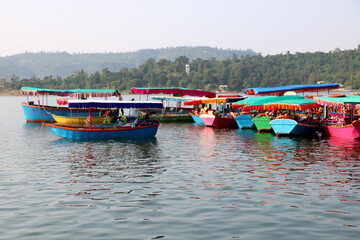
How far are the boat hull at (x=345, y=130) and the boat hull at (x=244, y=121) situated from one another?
1198 centimetres

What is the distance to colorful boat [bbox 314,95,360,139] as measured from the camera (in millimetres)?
40812

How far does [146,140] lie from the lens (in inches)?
1727

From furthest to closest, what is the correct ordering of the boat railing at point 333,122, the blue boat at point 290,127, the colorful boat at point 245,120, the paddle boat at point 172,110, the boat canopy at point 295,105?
1. the paddle boat at point 172,110
2. the colorful boat at point 245,120
3. the boat canopy at point 295,105
4. the blue boat at point 290,127
5. the boat railing at point 333,122

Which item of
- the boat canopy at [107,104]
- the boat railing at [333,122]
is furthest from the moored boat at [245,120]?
the boat canopy at [107,104]

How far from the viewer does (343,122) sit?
44094 mm

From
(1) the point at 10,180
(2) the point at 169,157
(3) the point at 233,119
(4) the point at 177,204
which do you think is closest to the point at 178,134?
(3) the point at 233,119

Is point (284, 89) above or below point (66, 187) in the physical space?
above

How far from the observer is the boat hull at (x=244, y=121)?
185 ft

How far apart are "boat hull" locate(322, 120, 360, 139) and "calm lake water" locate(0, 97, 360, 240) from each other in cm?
425

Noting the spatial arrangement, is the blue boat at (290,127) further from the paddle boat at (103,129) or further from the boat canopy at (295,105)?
the paddle boat at (103,129)

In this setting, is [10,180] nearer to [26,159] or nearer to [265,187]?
[26,159]

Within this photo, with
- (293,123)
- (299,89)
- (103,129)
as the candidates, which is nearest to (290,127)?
(293,123)

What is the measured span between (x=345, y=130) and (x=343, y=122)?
227 cm

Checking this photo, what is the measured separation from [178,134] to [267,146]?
14677mm
